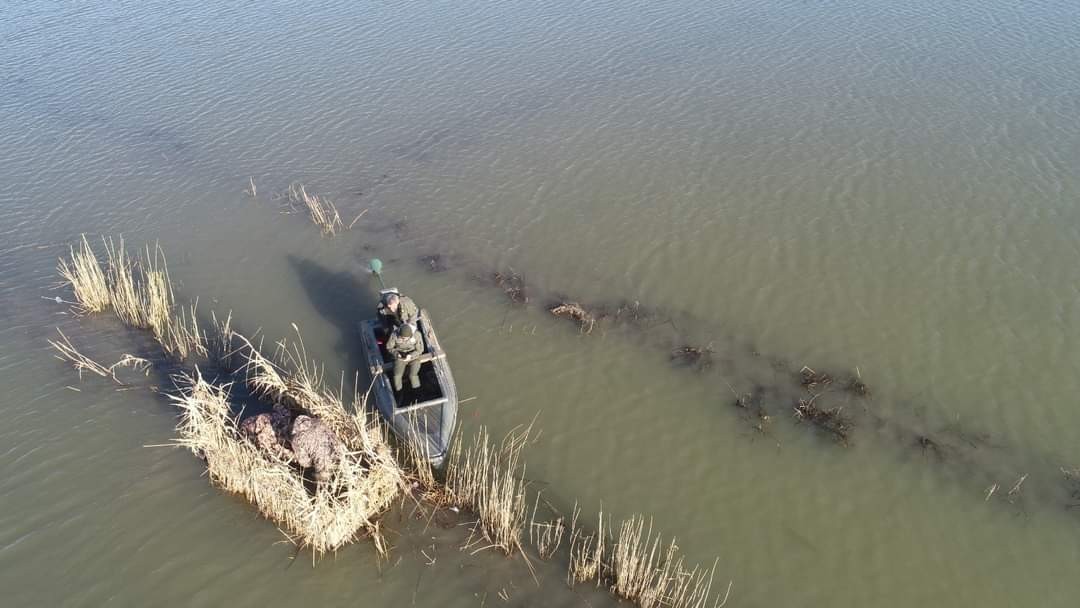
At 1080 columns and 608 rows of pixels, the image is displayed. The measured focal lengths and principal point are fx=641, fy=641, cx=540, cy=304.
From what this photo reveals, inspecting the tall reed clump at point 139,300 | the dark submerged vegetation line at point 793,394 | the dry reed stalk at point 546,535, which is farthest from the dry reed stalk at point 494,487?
the tall reed clump at point 139,300

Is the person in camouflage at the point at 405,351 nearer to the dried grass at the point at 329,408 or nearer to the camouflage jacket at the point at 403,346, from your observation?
the camouflage jacket at the point at 403,346

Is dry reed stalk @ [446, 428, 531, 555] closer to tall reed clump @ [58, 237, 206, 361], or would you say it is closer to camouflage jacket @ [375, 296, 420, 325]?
camouflage jacket @ [375, 296, 420, 325]

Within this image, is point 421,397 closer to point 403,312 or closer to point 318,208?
point 403,312

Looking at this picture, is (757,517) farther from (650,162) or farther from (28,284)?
(28,284)

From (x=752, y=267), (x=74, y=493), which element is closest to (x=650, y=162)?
(x=752, y=267)

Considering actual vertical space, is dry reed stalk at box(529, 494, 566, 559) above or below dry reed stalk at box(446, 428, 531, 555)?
below

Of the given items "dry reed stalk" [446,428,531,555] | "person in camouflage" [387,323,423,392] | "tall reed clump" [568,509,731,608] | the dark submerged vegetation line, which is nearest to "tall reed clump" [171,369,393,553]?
"dry reed stalk" [446,428,531,555]

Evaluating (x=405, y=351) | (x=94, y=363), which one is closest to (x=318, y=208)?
(x=94, y=363)
